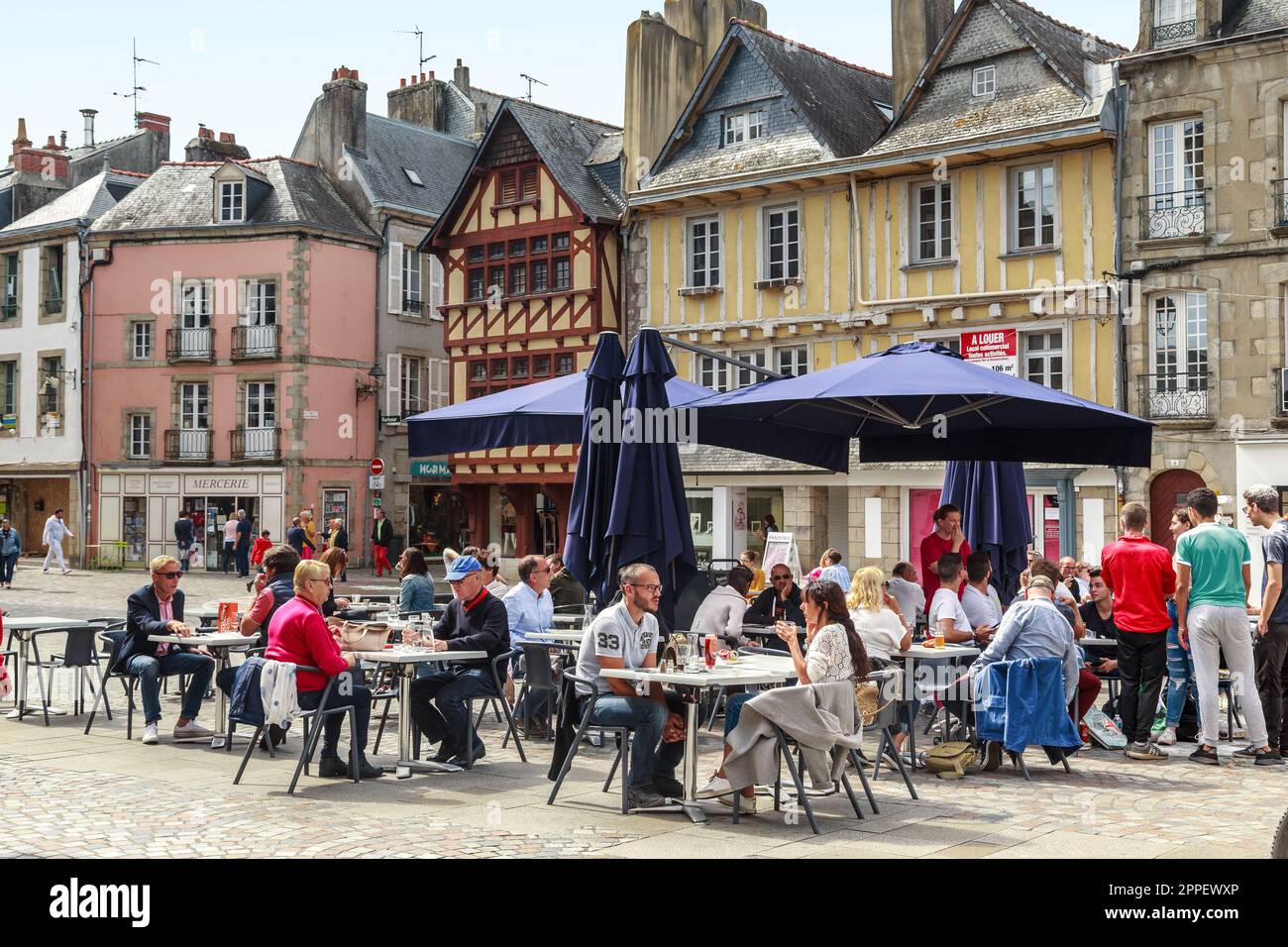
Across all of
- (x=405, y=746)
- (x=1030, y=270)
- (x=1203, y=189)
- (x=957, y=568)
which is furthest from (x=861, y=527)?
(x=405, y=746)

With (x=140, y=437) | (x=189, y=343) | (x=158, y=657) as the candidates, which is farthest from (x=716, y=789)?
(x=140, y=437)

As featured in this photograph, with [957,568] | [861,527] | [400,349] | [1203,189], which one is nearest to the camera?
[957,568]

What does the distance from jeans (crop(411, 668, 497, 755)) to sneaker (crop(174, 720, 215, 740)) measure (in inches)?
75.6

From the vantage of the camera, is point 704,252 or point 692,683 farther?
point 704,252

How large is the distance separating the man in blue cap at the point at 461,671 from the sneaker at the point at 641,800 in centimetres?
162

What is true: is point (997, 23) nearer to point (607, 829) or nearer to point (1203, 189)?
point (1203, 189)

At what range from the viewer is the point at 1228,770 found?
8961 mm

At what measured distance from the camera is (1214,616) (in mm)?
9398

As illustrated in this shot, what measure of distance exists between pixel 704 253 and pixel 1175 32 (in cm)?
955

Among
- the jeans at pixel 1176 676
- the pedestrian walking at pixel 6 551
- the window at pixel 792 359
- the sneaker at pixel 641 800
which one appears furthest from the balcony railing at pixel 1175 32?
the pedestrian walking at pixel 6 551

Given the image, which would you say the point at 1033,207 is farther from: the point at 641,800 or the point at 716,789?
the point at 641,800

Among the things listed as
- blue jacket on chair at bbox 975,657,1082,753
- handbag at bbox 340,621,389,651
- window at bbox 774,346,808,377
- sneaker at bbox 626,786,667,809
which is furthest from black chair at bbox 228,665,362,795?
window at bbox 774,346,808,377
